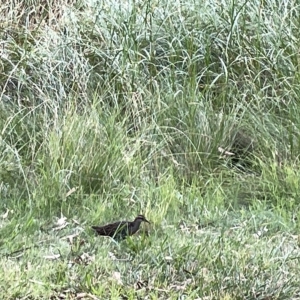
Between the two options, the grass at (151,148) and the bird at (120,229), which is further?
the bird at (120,229)

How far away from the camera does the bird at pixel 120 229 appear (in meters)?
3.48

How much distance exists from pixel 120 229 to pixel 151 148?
113cm

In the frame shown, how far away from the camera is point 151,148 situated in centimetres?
452

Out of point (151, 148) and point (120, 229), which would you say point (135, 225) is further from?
point (151, 148)

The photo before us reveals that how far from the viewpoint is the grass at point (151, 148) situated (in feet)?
10.4

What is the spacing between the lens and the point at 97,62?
553 centimetres

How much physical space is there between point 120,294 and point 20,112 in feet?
7.55

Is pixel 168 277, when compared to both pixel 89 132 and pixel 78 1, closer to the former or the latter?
pixel 89 132

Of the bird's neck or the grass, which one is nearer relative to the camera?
the grass

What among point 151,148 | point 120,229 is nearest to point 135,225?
point 120,229

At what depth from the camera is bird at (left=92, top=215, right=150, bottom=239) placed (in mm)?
3477

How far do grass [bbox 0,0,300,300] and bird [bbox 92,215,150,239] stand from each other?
5 cm

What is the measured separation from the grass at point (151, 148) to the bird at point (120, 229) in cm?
5

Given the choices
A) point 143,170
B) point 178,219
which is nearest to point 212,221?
point 178,219
